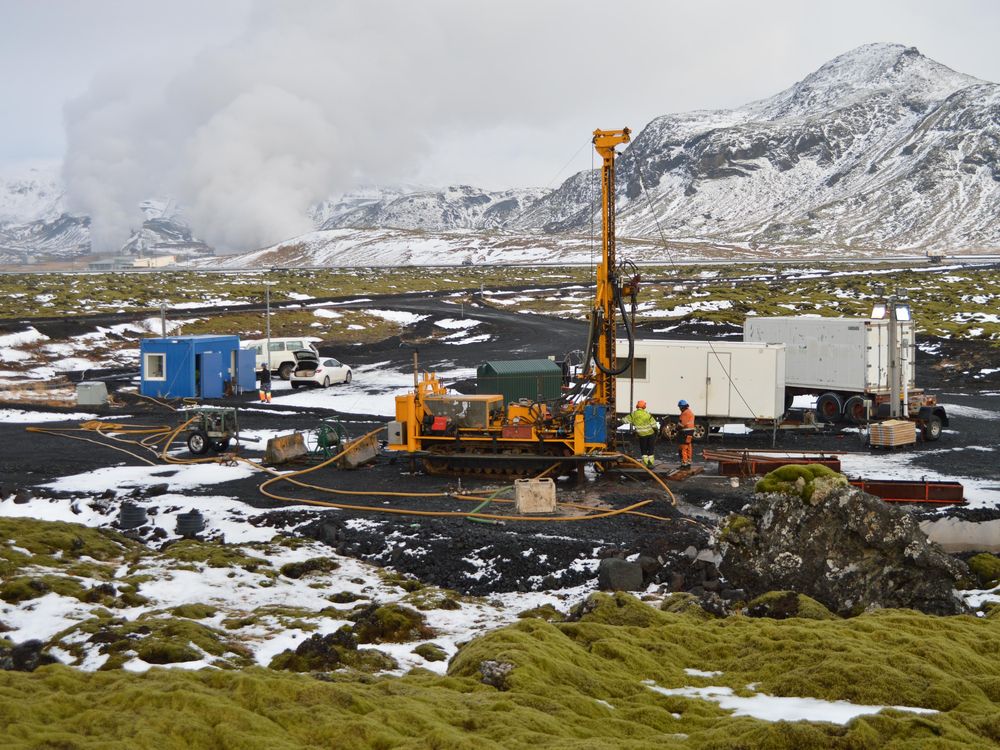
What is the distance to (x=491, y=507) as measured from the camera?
21.2 m

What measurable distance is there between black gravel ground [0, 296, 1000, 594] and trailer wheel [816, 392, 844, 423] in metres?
1.31

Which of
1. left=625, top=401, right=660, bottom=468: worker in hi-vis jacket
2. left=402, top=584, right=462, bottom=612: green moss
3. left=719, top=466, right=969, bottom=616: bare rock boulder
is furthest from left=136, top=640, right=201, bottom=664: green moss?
left=625, top=401, right=660, bottom=468: worker in hi-vis jacket

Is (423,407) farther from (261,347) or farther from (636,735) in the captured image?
(261,347)

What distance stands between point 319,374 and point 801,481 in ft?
97.8

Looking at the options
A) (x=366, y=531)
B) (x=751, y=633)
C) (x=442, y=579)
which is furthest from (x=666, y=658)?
(x=366, y=531)

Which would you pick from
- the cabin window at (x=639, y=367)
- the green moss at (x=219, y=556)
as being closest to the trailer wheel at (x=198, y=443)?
the green moss at (x=219, y=556)

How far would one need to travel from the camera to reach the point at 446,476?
24.5 m

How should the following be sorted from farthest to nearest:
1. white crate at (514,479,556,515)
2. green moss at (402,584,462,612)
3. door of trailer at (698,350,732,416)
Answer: door of trailer at (698,350,732,416) → white crate at (514,479,556,515) → green moss at (402,584,462,612)

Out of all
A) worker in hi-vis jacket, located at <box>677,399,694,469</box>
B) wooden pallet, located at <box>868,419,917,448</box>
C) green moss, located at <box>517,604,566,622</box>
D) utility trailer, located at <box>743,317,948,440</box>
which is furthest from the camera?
utility trailer, located at <box>743,317,948,440</box>

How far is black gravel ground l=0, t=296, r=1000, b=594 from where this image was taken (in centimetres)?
1702

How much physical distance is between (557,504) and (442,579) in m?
5.39

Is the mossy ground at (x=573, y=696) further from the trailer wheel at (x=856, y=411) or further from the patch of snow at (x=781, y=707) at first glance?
the trailer wheel at (x=856, y=411)

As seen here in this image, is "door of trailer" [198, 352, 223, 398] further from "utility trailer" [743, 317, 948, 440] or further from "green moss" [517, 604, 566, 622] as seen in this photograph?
"green moss" [517, 604, 566, 622]

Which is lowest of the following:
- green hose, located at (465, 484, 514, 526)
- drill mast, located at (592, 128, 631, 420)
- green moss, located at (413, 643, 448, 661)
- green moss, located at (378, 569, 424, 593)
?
green moss, located at (378, 569, 424, 593)
